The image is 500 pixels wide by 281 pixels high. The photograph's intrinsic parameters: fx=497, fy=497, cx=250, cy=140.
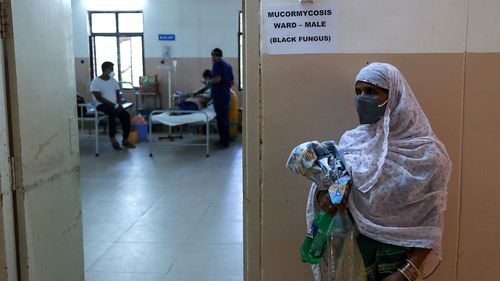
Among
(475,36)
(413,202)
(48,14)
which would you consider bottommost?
(413,202)

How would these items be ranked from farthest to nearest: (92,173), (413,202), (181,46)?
(181,46) → (92,173) → (413,202)

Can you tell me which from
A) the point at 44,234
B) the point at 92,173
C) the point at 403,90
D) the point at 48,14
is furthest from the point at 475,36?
the point at 92,173

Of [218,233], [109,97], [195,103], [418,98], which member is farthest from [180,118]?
[418,98]

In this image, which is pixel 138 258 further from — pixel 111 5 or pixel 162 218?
pixel 111 5

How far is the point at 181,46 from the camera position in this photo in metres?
10.2

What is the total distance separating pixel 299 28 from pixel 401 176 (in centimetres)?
79

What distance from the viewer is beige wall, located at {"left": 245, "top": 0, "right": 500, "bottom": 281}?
195 cm

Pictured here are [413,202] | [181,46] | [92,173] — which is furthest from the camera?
[181,46]

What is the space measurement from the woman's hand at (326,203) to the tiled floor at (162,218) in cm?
161

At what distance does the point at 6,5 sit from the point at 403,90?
161cm

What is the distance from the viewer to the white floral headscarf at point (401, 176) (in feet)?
4.94

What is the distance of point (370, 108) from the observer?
1569 mm

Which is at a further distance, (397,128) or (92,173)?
(92,173)

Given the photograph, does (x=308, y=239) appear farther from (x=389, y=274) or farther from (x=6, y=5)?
(x=6, y=5)
